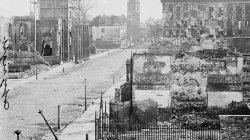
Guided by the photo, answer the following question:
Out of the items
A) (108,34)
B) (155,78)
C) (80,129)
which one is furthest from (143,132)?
(108,34)

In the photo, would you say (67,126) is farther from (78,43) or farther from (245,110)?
(78,43)

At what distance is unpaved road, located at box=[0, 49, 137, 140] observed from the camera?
26.0 meters

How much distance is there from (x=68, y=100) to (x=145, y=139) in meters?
16.3

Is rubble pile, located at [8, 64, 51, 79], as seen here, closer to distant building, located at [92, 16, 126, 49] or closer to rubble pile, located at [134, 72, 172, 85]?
rubble pile, located at [134, 72, 172, 85]

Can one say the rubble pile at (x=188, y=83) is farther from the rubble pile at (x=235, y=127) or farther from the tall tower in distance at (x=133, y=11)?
the tall tower in distance at (x=133, y=11)

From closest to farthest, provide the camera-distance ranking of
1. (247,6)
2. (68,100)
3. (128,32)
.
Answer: (68,100), (247,6), (128,32)

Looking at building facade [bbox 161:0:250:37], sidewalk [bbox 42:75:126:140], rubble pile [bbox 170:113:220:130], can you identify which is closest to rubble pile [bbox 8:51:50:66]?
building facade [bbox 161:0:250:37]

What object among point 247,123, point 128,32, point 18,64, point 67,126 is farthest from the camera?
point 128,32

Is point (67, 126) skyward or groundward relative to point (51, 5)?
groundward

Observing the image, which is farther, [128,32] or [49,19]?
[128,32]

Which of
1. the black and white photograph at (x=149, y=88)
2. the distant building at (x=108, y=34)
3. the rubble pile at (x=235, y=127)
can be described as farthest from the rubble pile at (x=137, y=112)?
the distant building at (x=108, y=34)

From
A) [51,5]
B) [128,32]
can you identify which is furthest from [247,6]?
[128,32]

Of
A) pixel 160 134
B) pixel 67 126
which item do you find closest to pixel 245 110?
pixel 160 134

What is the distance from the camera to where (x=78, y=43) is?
78812mm
